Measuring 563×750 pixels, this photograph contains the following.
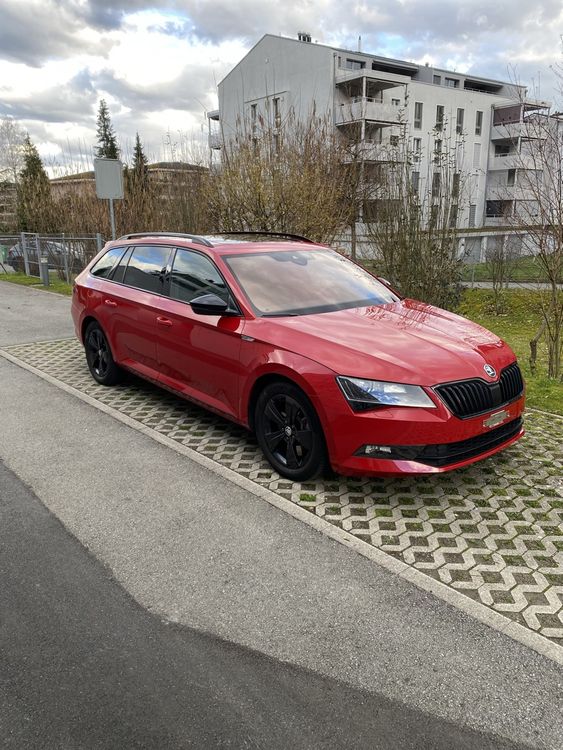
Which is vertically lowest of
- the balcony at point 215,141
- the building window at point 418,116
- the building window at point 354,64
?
the balcony at point 215,141

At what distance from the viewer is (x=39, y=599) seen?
2.97m

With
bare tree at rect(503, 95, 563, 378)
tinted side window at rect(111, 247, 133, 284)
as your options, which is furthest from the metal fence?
bare tree at rect(503, 95, 563, 378)

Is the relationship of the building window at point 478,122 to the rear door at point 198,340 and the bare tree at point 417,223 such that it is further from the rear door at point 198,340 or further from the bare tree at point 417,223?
the rear door at point 198,340

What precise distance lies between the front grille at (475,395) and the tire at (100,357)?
4065 mm

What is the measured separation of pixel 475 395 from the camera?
3797mm

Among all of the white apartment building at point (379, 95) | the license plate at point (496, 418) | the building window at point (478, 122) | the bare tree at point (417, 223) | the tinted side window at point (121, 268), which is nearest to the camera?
the license plate at point (496, 418)

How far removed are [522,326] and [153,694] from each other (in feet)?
45.4

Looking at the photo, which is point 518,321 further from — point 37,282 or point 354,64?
point 354,64

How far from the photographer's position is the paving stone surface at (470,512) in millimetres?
3029

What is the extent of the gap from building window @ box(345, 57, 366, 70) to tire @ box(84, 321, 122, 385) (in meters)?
43.1

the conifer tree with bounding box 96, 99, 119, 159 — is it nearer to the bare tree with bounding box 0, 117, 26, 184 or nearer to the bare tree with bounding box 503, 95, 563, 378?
the bare tree with bounding box 0, 117, 26, 184

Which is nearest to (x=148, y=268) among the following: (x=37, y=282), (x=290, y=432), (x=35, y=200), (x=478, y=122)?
(x=290, y=432)

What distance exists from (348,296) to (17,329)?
7.81 metres

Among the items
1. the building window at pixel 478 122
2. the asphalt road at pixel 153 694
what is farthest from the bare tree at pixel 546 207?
the building window at pixel 478 122
